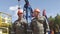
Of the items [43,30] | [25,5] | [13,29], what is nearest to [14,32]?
[13,29]

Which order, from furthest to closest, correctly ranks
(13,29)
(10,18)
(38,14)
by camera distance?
(10,18) < (13,29) < (38,14)

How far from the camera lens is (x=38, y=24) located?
5.63 metres

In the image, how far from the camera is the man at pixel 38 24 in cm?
558

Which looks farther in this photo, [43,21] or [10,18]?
[10,18]

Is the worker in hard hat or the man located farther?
the worker in hard hat

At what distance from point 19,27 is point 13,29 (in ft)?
0.97

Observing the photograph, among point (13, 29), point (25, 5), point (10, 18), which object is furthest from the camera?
point (25, 5)

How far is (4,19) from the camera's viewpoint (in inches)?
245

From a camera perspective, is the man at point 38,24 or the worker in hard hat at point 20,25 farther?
the worker in hard hat at point 20,25

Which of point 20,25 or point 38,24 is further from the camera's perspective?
point 20,25

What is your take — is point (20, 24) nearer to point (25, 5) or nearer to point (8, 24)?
point (8, 24)

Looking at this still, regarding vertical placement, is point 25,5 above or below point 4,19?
above

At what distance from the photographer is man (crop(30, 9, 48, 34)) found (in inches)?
220

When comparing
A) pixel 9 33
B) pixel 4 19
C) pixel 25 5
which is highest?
pixel 25 5
